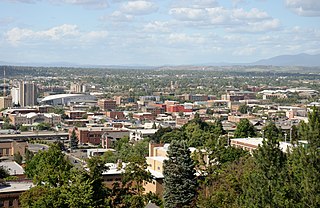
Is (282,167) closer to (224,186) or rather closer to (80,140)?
(224,186)

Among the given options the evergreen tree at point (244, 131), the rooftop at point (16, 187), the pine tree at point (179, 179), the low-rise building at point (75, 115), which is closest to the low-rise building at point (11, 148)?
the evergreen tree at point (244, 131)

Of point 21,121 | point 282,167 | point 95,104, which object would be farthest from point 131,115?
point 282,167

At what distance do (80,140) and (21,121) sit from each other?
16.5m

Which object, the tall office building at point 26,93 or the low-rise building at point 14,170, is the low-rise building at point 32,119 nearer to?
the tall office building at point 26,93

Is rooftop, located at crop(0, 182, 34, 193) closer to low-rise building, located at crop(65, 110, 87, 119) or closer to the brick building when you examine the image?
low-rise building, located at crop(65, 110, 87, 119)

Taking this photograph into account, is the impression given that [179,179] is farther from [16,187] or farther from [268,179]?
[268,179]

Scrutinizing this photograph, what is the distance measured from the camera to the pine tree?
2550 centimetres

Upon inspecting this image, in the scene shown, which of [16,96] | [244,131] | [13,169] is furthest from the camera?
[16,96]

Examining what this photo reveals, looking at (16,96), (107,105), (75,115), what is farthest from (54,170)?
(16,96)

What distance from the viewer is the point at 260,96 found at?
129 metres

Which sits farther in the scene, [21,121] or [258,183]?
[21,121]

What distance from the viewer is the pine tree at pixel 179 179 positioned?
25.5 meters

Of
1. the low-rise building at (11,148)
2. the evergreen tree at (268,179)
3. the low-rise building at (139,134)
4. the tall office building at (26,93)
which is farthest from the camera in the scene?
the tall office building at (26,93)

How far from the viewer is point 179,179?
25.8m
